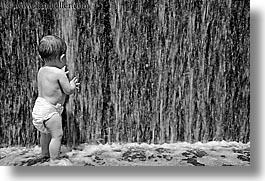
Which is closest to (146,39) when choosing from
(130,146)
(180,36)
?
(180,36)

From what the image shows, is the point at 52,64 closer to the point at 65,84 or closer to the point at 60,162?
the point at 65,84

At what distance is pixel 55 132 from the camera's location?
116 centimetres

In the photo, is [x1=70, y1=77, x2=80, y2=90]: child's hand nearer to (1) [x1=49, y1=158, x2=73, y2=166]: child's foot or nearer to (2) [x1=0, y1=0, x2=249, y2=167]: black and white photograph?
(2) [x1=0, y1=0, x2=249, y2=167]: black and white photograph

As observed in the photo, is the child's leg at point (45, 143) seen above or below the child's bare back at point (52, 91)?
below

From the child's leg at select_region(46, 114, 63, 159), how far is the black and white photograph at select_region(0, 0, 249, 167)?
0.04 meters

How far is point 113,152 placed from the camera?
1225mm

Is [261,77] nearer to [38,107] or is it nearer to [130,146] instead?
[130,146]

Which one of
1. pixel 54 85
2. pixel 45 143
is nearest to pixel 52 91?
pixel 54 85

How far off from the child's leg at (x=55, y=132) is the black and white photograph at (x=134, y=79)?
0.12 feet

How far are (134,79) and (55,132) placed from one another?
0.27 m

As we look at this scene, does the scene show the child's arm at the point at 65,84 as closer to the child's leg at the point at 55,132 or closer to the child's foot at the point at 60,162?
the child's leg at the point at 55,132

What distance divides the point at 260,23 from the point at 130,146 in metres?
0.49

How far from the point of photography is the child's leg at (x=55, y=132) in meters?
1.15

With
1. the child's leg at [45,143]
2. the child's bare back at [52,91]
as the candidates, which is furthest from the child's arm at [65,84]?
the child's leg at [45,143]
